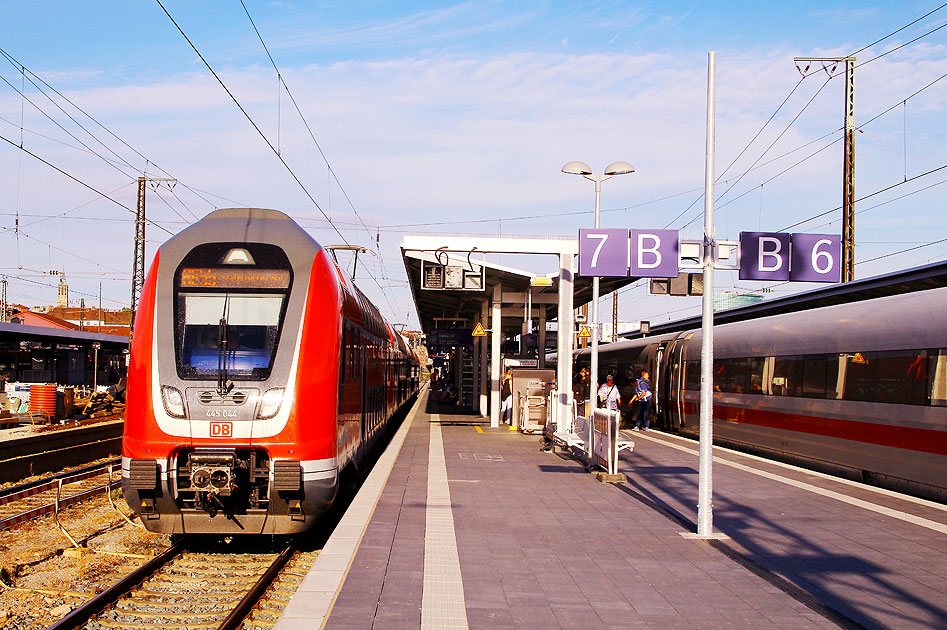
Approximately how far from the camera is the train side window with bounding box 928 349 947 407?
11078 mm

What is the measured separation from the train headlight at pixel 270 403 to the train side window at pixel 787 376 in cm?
1019

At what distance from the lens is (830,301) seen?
1795 cm

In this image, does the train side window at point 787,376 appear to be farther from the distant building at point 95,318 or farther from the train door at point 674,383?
the distant building at point 95,318

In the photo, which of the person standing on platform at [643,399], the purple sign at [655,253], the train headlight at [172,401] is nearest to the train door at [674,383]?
the person standing on platform at [643,399]

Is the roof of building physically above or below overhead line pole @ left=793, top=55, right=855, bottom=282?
below

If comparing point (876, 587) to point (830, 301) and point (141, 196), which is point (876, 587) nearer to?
point (830, 301)

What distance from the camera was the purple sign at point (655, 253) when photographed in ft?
34.8

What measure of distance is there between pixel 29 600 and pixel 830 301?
15564mm

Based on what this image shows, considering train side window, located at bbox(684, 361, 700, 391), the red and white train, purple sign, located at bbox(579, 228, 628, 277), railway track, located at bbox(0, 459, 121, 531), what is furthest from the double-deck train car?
railway track, located at bbox(0, 459, 121, 531)

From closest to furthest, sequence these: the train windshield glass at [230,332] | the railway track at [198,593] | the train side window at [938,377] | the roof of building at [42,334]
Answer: the railway track at [198,593]
the train windshield glass at [230,332]
the train side window at [938,377]
the roof of building at [42,334]

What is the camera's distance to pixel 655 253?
10.7 metres

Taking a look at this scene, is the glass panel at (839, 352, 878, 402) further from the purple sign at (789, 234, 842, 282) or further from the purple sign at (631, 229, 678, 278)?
the purple sign at (631, 229, 678, 278)

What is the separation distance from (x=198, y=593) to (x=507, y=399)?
671 inches

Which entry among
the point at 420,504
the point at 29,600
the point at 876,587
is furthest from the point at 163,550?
the point at 876,587
